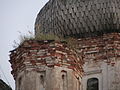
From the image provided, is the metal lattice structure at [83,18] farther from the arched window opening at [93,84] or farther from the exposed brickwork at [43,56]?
the exposed brickwork at [43,56]

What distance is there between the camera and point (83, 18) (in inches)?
798

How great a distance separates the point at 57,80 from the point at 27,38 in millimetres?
1390

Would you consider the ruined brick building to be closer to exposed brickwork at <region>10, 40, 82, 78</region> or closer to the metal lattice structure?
the metal lattice structure

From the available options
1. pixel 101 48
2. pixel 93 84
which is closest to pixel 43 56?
pixel 93 84

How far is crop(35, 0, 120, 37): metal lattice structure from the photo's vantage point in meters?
20.2

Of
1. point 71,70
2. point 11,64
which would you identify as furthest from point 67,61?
point 11,64

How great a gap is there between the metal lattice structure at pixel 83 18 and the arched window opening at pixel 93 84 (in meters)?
1.19

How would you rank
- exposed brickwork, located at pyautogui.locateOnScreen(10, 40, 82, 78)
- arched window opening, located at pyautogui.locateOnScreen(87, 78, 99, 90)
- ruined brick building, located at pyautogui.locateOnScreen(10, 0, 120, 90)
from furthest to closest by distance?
1. arched window opening, located at pyautogui.locateOnScreen(87, 78, 99, 90)
2. ruined brick building, located at pyautogui.locateOnScreen(10, 0, 120, 90)
3. exposed brickwork, located at pyautogui.locateOnScreen(10, 40, 82, 78)

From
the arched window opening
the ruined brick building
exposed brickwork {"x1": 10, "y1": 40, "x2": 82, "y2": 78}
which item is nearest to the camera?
exposed brickwork {"x1": 10, "y1": 40, "x2": 82, "y2": 78}

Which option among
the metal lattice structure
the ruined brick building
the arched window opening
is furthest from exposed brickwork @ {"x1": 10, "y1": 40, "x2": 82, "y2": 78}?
the metal lattice structure

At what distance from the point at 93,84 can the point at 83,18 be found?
1711mm

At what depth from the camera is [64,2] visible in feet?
67.8

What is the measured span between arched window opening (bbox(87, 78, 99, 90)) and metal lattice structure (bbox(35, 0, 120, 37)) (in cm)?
119

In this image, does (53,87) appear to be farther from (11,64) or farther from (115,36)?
(115,36)
